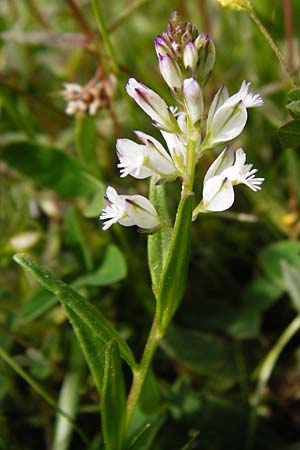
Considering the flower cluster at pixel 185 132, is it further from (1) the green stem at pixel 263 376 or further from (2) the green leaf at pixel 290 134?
(1) the green stem at pixel 263 376

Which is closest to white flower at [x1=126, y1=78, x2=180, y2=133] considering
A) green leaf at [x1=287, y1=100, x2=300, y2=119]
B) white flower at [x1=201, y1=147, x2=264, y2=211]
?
white flower at [x1=201, y1=147, x2=264, y2=211]

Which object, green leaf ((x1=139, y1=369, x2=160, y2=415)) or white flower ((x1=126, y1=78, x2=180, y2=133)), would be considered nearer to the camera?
white flower ((x1=126, y1=78, x2=180, y2=133))

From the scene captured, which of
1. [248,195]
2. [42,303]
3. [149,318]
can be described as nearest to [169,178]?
[42,303]

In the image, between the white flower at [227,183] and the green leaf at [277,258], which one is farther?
the green leaf at [277,258]

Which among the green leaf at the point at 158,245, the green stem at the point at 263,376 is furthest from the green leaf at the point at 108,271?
the green stem at the point at 263,376

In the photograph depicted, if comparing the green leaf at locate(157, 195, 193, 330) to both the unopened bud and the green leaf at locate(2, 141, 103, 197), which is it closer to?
the unopened bud

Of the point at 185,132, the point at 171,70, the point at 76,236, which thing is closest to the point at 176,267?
the point at 185,132

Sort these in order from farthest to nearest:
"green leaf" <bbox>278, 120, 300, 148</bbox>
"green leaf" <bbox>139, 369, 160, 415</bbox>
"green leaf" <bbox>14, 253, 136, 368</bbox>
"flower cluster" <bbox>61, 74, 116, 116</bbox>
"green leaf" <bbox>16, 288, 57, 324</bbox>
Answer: "flower cluster" <bbox>61, 74, 116, 116</bbox> < "green leaf" <bbox>16, 288, 57, 324</bbox> < "green leaf" <bbox>139, 369, 160, 415</bbox> < "green leaf" <bbox>278, 120, 300, 148</bbox> < "green leaf" <bbox>14, 253, 136, 368</bbox>
